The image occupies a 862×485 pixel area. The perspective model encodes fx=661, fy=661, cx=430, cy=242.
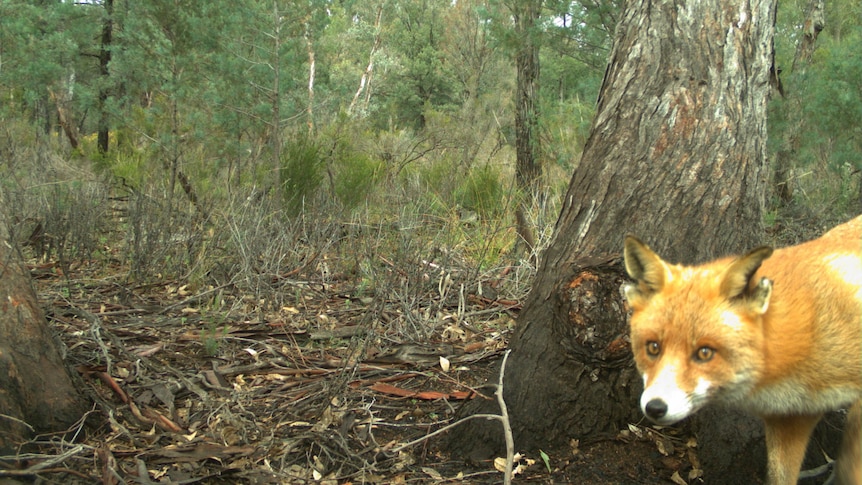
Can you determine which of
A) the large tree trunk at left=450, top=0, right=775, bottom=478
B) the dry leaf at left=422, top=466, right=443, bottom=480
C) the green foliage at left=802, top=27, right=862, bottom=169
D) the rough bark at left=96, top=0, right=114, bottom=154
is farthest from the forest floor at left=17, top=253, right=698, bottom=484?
the rough bark at left=96, top=0, right=114, bottom=154

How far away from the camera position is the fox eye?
2.35 m

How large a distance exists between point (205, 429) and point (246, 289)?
231 cm

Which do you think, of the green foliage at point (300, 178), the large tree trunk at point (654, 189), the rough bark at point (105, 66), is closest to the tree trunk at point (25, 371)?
the large tree trunk at point (654, 189)

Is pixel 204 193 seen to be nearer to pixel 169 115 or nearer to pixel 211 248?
pixel 169 115

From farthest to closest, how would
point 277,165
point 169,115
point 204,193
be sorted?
point 169,115
point 204,193
point 277,165

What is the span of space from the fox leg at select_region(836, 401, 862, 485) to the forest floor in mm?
670

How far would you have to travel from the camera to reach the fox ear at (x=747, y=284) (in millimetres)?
2328

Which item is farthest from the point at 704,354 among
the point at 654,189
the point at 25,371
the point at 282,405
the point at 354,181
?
the point at 354,181

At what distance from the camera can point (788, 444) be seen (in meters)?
2.79

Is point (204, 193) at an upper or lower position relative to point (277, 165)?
lower

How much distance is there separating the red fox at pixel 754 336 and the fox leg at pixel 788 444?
0.21 ft

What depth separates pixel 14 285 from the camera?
3129 mm

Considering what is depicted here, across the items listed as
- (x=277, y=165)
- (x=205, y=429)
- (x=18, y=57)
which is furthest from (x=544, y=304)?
(x=18, y=57)

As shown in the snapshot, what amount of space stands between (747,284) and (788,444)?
2.94 ft
